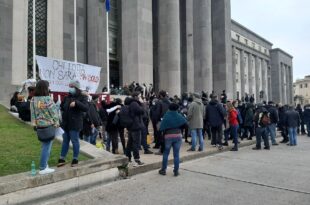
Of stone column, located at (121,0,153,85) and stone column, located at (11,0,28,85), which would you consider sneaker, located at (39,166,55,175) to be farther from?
stone column, located at (121,0,153,85)

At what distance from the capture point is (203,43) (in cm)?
2700

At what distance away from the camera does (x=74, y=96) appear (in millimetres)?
6184

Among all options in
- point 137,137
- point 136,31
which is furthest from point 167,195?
point 136,31

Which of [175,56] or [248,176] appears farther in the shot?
[175,56]

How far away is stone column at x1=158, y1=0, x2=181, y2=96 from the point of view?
21781 mm

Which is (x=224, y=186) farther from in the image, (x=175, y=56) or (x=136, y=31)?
(x=175, y=56)

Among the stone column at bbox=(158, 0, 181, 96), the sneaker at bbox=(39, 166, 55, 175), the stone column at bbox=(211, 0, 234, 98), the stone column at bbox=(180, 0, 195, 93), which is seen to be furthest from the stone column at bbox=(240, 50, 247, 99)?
the sneaker at bbox=(39, 166, 55, 175)

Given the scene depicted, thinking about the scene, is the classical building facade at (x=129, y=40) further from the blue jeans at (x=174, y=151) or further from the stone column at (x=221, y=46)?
the blue jeans at (x=174, y=151)

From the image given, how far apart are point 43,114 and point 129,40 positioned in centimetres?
1489

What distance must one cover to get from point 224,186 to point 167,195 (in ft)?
4.46

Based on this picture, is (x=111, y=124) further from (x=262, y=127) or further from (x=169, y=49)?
(x=169, y=49)

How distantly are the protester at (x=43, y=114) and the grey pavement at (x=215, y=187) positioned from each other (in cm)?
77

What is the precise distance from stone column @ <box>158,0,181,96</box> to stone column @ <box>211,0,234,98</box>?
9807mm

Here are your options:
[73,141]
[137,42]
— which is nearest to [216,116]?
[73,141]
